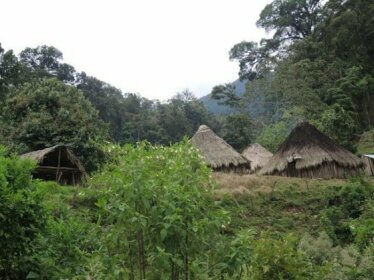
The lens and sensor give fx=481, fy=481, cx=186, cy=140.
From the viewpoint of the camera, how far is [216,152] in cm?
2234

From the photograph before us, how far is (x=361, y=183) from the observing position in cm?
1487

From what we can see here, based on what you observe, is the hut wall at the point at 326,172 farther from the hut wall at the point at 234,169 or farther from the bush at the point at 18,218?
the bush at the point at 18,218

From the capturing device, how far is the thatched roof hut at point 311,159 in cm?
1986

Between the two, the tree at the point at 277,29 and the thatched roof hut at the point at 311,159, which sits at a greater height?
the tree at the point at 277,29

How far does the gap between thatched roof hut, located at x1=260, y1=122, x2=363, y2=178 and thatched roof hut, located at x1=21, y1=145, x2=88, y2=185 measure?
811 cm

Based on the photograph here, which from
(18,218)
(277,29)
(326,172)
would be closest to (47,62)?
(277,29)

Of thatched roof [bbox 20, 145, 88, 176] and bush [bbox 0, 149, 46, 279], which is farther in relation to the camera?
thatched roof [bbox 20, 145, 88, 176]

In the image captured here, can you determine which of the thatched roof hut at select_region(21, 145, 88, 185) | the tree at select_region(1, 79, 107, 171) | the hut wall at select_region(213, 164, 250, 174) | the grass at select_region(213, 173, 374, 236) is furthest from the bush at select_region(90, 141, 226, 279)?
the hut wall at select_region(213, 164, 250, 174)

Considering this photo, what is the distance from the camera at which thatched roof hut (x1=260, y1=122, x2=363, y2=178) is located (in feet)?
65.2

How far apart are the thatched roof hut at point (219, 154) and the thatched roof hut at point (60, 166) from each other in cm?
613

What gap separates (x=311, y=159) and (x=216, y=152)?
177 inches

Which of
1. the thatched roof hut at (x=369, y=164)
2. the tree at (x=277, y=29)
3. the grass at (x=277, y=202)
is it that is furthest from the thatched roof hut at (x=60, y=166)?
the tree at (x=277, y=29)

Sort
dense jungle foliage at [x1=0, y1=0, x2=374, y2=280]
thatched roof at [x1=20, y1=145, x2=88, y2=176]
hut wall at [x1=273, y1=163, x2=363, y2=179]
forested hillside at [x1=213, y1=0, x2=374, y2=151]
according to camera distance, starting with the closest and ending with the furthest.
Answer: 1. dense jungle foliage at [x1=0, y1=0, x2=374, y2=280]
2. thatched roof at [x1=20, y1=145, x2=88, y2=176]
3. hut wall at [x1=273, y1=163, x2=363, y2=179]
4. forested hillside at [x1=213, y1=0, x2=374, y2=151]

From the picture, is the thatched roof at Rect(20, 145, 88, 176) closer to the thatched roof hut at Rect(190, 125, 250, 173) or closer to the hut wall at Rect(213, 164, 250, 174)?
the thatched roof hut at Rect(190, 125, 250, 173)
